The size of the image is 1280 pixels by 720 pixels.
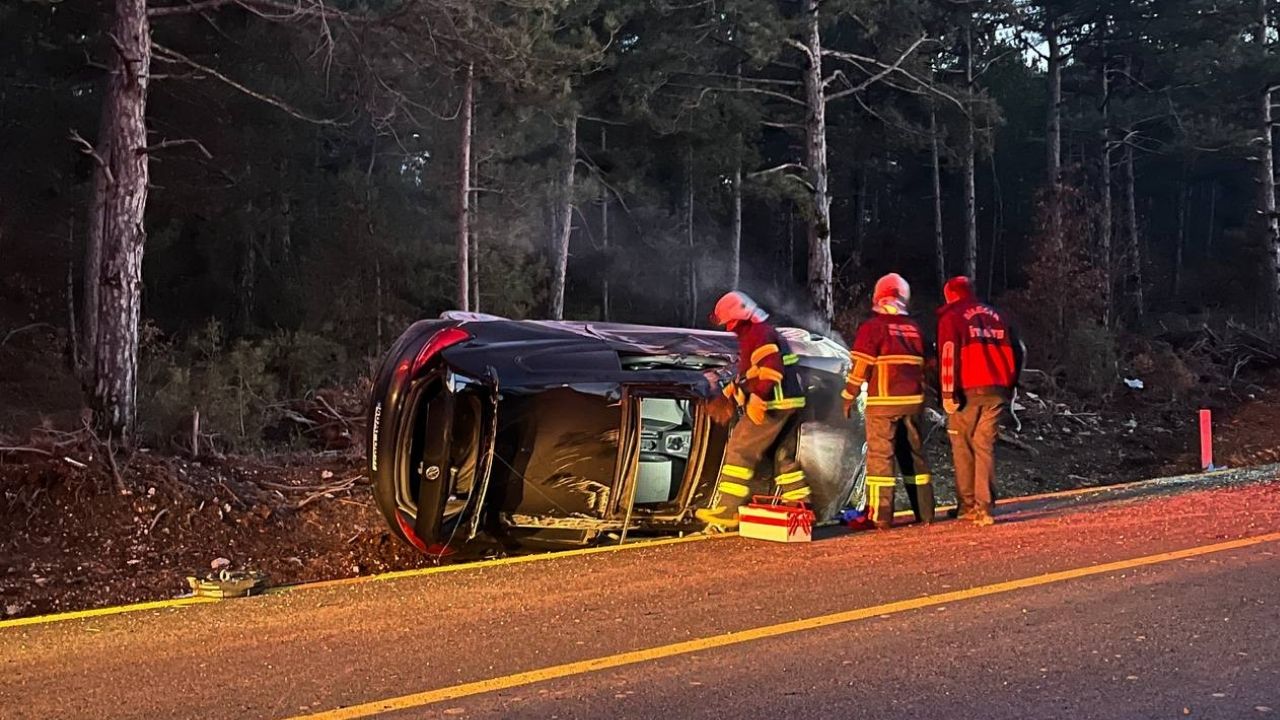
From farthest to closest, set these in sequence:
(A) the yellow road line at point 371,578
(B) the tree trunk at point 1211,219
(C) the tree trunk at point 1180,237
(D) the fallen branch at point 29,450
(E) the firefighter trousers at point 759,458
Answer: (B) the tree trunk at point 1211,219 < (C) the tree trunk at point 1180,237 < (D) the fallen branch at point 29,450 < (E) the firefighter trousers at point 759,458 < (A) the yellow road line at point 371,578

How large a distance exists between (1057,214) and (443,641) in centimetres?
2075

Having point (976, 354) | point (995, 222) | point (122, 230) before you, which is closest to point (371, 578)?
point (976, 354)

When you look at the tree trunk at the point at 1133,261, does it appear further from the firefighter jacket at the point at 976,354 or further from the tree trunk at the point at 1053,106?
the firefighter jacket at the point at 976,354

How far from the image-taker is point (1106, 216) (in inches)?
1192

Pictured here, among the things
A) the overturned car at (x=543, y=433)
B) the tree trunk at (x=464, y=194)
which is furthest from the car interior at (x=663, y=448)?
the tree trunk at (x=464, y=194)

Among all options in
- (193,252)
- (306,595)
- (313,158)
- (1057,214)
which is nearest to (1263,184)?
(1057,214)

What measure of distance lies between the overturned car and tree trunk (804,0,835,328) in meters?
12.0

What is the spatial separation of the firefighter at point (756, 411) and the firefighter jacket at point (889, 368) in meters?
0.50

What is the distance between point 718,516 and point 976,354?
2136 millimetres

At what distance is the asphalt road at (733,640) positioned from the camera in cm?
404

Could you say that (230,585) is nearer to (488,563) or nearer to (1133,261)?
(488,563)

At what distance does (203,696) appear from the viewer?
4215mm

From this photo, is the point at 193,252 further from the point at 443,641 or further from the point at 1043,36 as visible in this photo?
the point at 1043,36

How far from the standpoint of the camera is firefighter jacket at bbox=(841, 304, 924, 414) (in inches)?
296
